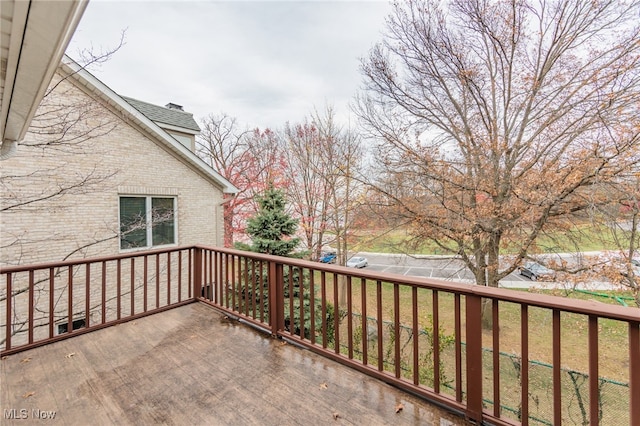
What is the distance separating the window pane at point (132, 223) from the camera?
6.44 m

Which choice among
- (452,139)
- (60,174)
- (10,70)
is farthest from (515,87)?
(60,174)

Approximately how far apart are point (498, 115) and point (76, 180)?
10.3 meters

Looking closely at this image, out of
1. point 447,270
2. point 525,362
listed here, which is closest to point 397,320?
point 525,362

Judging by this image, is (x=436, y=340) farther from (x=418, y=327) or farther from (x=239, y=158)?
(x=239, y=158)

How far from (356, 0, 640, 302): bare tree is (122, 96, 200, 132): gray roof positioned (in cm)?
605

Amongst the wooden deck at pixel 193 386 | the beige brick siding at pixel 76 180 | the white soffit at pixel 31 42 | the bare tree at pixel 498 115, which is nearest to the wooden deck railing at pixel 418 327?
the wooden deck at pixel 193 386

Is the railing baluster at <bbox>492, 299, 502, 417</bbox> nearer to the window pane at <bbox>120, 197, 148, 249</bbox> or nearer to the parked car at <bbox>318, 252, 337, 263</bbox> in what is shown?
the window pane at <bbox>120, 197, 148, 249</bbox>

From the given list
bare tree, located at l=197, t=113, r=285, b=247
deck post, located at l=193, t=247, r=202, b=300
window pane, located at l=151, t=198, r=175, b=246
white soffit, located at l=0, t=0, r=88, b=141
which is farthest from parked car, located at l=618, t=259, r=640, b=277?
bare tree, located at l=197, t=113, r=285, b=247

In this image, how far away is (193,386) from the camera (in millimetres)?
2223

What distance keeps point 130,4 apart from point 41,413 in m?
6.05

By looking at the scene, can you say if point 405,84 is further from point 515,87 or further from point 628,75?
point 628,75

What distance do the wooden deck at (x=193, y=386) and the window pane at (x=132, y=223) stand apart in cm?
393

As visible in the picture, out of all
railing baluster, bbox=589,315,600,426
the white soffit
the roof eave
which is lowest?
railing baluster, bbox=589,315,600,426

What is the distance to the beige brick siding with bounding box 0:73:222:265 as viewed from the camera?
5.14 meters
